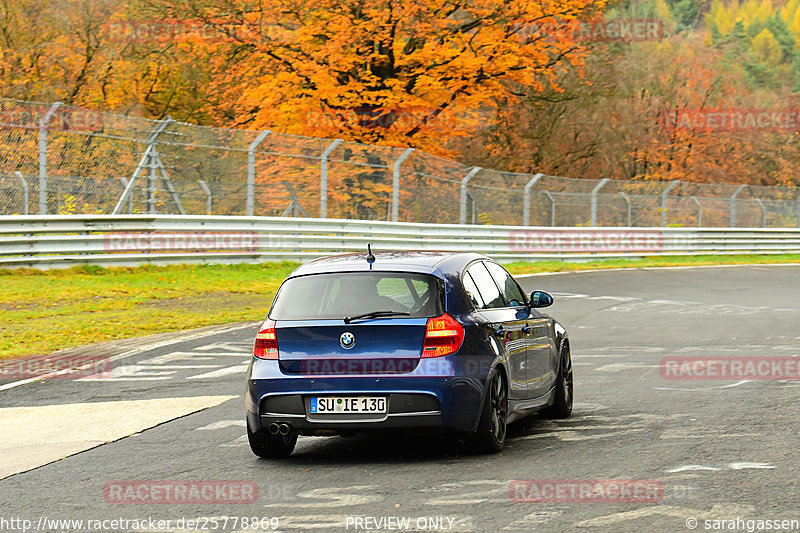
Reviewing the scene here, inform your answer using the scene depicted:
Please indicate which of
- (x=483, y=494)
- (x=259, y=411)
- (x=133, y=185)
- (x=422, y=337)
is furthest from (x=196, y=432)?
(x=133, y=185)

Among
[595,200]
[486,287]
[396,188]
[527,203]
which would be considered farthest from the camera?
[595,200]

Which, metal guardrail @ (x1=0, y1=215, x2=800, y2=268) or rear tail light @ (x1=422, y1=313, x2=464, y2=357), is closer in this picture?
rear tail light @ (x1=422, y1=313, x2=464, y2=357)

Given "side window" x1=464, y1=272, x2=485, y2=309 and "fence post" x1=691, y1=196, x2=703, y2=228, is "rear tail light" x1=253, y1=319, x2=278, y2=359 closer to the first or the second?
"side window" x1=464, y1=272, x2=485, y2=309

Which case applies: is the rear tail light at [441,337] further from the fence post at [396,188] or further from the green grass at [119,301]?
the fence post at [396,188]

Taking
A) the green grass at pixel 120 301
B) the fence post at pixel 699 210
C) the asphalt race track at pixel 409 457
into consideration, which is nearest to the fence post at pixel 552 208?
the fence post at pixel 699 210

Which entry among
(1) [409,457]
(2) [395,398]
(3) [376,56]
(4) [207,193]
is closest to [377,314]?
(2) [395,398]

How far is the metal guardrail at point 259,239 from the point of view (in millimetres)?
21141

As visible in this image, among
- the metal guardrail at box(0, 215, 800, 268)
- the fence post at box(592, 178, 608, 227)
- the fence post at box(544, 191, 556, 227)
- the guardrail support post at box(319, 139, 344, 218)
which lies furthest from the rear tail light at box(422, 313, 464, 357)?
the fence post at box(592, 178, 608, 227)

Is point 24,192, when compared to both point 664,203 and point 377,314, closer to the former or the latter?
point 377,314

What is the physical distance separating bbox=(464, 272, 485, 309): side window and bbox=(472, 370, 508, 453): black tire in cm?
52

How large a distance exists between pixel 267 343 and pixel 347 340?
0.58 metres

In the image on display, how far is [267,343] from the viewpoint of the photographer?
7.84 meters

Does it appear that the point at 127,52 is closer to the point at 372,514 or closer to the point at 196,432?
the point at 196,432

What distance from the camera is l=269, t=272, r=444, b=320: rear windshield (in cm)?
780
